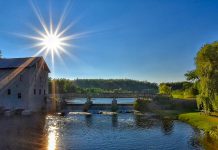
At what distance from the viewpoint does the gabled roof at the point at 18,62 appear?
67688 millimetres

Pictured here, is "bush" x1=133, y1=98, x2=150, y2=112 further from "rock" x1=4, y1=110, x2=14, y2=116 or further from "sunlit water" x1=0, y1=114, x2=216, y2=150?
"rock" x1=4, y1=110, x2=14, y2=116

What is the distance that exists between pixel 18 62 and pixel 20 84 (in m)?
6.12

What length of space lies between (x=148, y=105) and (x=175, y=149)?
1558 inches

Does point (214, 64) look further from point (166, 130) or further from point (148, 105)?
point (148, 105)

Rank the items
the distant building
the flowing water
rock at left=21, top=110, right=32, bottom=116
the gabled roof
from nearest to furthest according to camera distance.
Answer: the flowing water → rock at left=21, top=110, right=32, bottom=116 → the distant building → the gabled roof

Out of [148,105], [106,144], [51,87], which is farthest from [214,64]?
[51,87]

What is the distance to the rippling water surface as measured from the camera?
31703 mm

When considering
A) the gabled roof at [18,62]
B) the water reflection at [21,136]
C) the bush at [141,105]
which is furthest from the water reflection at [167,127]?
the gabled roof at [18,62]

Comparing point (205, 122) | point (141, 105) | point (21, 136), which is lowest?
point (21, 136)

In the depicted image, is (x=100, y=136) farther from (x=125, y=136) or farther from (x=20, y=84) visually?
(x=20, y=84)

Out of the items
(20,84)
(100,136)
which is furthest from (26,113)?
(100,136)

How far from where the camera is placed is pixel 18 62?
69812 mm

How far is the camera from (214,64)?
44.0 m

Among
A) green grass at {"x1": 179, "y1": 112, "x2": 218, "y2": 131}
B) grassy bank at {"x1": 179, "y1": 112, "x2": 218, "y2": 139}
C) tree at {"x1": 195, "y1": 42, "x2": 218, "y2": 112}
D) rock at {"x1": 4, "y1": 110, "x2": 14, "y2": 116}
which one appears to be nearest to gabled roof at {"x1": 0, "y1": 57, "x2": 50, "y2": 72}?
rock at {"x1": 4, "y1": 110, "x2": 14, "y2": 116}
